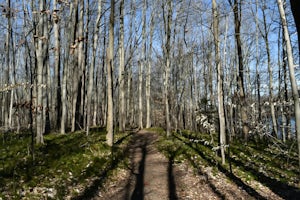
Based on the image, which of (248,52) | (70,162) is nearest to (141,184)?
(70,162)

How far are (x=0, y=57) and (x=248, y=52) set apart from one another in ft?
92.5

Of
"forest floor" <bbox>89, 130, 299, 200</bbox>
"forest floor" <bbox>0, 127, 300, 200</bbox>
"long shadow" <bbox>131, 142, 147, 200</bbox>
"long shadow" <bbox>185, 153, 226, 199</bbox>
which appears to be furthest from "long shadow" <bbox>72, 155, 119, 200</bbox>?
"long shadow" <bbox>185, 153, 226, 199</bbox>

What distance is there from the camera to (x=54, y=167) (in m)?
8.14

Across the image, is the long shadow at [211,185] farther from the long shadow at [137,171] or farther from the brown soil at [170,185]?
the long shadow at [137,171]

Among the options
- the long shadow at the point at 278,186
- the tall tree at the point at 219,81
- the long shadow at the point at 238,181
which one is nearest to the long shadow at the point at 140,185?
the long shadow at the point at 238,181

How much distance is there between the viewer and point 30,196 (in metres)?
6.30

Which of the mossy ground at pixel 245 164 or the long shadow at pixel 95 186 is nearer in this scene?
the long shadow at pixel 95 186

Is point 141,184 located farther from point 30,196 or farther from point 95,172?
point 30,196

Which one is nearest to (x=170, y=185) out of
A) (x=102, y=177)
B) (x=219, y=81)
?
(x=102, y=177)

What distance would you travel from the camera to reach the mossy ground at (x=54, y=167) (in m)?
6.64

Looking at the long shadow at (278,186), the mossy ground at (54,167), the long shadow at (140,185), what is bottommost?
the long shadow at (278,186)

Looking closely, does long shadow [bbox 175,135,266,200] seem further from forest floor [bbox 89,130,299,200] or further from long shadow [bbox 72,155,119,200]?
long shadow [bbox 72,155,119,200]

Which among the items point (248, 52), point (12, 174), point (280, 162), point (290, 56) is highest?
point (248, 52)

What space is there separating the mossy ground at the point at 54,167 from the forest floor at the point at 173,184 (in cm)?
65
